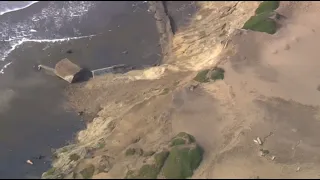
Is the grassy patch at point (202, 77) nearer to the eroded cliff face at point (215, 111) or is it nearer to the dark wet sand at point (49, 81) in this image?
the eroded cliff face at point (215, 111)

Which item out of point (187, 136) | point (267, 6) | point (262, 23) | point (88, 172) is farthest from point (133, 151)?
point (267, 6)

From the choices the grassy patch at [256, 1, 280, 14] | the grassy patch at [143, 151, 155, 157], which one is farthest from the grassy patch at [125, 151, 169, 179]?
the grassy patch at [256, 1, 280, 14]

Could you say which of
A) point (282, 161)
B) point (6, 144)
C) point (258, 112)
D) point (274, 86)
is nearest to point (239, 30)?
point (274, 86)

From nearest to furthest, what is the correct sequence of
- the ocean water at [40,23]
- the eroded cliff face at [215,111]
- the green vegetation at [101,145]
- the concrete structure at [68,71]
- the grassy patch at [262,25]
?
the eroded cliff face at [215,111] < the green vegetation at [101,145] < the concrete structure at [68,71] < the grassy patch at [262,25] < the ocean water at [40,23]

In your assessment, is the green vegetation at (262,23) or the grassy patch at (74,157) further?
the green vegetation at (262,23)

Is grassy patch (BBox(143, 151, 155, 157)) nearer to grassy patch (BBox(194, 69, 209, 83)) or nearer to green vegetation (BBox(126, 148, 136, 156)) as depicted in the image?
green vegetation (BBox(126, 148, 136, 156))

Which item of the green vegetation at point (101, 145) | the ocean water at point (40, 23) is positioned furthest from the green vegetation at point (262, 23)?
the green vegetation at point (101, 145)

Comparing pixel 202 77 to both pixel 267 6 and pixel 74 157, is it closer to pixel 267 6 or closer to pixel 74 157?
pixel 74 157
